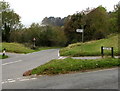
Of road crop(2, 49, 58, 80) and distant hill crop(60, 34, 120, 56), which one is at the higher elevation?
distant hill crop(60, 34, 120, 56)

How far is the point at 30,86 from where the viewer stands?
8.18 m

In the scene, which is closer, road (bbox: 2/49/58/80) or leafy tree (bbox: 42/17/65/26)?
road (bbox: 2/49/58/80)

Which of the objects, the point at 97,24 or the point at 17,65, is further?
the point at 97,24

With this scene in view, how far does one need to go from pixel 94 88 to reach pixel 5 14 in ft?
196

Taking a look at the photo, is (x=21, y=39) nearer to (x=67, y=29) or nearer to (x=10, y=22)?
(x=10, y=22)

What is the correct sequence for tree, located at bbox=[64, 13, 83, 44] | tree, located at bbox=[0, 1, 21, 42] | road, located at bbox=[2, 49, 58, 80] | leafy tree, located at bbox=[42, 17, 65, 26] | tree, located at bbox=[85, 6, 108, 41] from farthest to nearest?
1. leafy tree, located at bbox=[42, 17, 65, 26]
2. tree, located at bbox=[0, 1, 21, 42]
3. tree, located at bbox=[64, 13, 83, 44]
4. tree, located at bbox=[85, 6, 108, 41]
5. road, located at bbox=[2, 49, 58, 80]

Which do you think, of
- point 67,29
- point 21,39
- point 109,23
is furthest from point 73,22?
Answer: point 21,39

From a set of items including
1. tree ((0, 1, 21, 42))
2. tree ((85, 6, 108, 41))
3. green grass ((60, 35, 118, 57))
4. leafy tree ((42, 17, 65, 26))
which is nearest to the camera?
green grass ((60, 35, 118, 57))

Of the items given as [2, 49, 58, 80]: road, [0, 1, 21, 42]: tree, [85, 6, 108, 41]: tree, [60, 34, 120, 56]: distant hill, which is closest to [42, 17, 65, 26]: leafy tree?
[0, 1, 21, 42]: tree

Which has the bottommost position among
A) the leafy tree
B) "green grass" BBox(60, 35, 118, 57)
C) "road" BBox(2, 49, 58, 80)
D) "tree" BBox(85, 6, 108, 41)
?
"road" BBox(2, 49, 58, 80)

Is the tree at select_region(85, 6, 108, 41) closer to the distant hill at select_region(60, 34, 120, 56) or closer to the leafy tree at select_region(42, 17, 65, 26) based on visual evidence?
the distant hill at select_region(60, 34, 120, 56)

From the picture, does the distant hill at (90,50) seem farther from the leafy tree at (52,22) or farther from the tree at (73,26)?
the leafy tree at (52,22)

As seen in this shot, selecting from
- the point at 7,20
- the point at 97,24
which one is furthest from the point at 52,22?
the point at 97,24

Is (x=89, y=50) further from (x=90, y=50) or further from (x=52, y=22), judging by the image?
(x=52, y=22)
